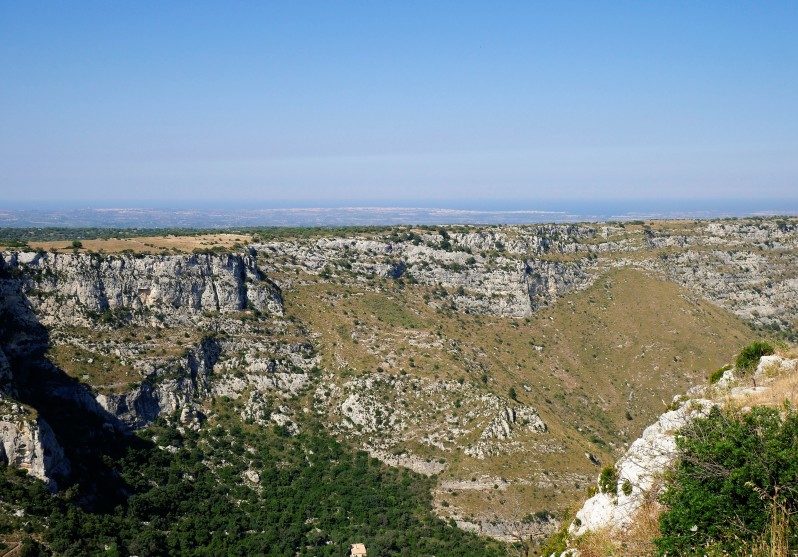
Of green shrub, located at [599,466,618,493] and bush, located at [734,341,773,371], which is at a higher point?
bush, located at [734,341,773,371]

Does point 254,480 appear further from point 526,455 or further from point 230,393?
point 526,455

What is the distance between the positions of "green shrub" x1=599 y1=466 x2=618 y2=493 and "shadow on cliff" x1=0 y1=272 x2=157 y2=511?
4467 centimetres

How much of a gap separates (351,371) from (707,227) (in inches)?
3005

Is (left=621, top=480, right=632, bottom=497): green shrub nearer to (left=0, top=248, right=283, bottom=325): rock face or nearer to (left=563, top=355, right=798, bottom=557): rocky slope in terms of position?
(left=563, top=355, right=798, bottom=557): rocky slope

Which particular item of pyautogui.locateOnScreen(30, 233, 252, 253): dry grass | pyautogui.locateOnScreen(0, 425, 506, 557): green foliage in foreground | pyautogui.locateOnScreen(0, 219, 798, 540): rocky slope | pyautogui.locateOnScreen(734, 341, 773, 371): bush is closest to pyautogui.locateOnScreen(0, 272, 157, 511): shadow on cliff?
pyautogui.locateOnScreen(0, 219, 798, 540): rocky slope

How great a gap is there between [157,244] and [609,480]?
2956 inches

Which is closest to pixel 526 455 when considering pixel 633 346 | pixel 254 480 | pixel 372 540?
pixel 372 540

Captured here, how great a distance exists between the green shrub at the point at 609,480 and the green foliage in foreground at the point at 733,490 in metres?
3.36

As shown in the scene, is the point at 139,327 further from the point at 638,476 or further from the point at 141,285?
the point at 638,476

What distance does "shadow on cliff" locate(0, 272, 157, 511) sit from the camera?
5153 centimetres

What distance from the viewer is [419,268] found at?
9319 centimetres

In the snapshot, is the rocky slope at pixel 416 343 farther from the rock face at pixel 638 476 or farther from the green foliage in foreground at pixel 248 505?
the rock face at pixel 638 476

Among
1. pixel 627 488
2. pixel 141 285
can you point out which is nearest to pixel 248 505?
pixel 141 285

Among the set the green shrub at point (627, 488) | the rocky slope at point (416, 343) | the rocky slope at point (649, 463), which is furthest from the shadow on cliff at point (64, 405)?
the green shrub at point (627, 488)
